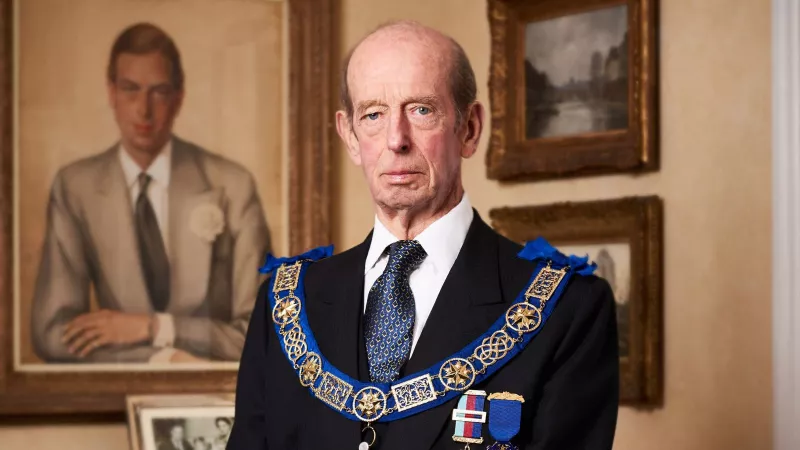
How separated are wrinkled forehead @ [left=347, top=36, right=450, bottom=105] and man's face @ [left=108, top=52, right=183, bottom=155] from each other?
5.59 ft

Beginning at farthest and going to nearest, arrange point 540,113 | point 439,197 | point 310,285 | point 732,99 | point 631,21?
1. point 540,113
2. point 631,21
3. point 732,99
4. point 310,285
5. point 439,197

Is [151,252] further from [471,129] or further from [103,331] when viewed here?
[471,129]

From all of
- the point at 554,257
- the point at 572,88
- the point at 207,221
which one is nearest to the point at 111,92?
the point at 207,221

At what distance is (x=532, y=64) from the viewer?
349cm

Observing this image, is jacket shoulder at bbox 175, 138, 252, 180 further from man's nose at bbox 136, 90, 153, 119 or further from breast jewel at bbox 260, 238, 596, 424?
breast jewel at bbox 260, 238, 596, 424

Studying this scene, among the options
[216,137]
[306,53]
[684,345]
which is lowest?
[684,345]

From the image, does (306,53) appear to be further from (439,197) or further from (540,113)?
(439,197)

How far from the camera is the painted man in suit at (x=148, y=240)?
3.55 m

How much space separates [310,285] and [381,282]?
0.22 m

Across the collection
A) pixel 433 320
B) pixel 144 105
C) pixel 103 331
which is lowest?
pixel 103 331

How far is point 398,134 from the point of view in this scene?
1.99 metres

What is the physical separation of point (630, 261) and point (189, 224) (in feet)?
4.20

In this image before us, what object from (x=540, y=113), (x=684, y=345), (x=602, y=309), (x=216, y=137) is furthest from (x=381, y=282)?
(x=216, y=137)

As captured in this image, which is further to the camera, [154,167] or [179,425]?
[154,167]
